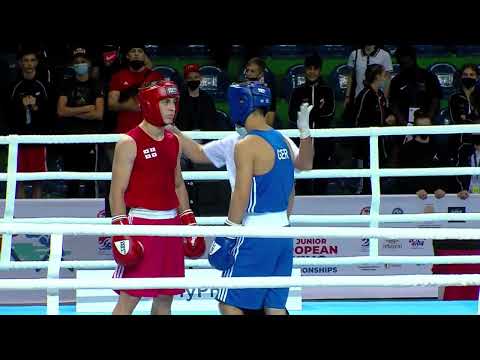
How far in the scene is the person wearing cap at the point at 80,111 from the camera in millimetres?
8805

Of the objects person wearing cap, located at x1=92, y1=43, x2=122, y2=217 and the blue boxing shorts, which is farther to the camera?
person wearing cap, located at x1=92, y1=43, x2=122, y2=217

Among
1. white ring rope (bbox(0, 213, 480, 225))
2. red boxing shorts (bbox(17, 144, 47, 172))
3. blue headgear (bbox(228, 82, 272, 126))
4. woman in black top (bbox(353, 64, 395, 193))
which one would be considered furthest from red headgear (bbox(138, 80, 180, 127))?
woman in black top (bbox(353, 64, 395, 193))

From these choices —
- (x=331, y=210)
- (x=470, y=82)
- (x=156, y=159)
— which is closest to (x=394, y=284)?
(x=156, y=159)

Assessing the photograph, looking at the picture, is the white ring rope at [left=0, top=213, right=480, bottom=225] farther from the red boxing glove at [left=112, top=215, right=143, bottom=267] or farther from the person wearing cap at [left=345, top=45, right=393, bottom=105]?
the person wearing cap at [left=345, top=45, right=393, bottom=105]

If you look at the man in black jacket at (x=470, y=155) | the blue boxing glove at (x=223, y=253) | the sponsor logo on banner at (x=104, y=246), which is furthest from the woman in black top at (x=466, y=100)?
the blue boxing glove at (x=223, y=253)

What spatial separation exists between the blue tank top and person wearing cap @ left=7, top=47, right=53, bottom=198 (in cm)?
378

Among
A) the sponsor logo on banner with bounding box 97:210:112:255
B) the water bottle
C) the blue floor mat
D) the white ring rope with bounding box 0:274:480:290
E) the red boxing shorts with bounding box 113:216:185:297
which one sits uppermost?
the water bottle

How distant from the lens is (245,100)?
5.31 meters

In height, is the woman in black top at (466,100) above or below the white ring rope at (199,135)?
above

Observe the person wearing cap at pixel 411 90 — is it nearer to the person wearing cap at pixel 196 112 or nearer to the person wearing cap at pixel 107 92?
the person wearing cap at pixel 196 112

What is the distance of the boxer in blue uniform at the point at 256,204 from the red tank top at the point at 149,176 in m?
0.46

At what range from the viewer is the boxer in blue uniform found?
5.22 meters

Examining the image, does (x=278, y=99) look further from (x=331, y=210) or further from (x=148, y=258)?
(x=148, y=258)

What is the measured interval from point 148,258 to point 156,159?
1.63 ft
